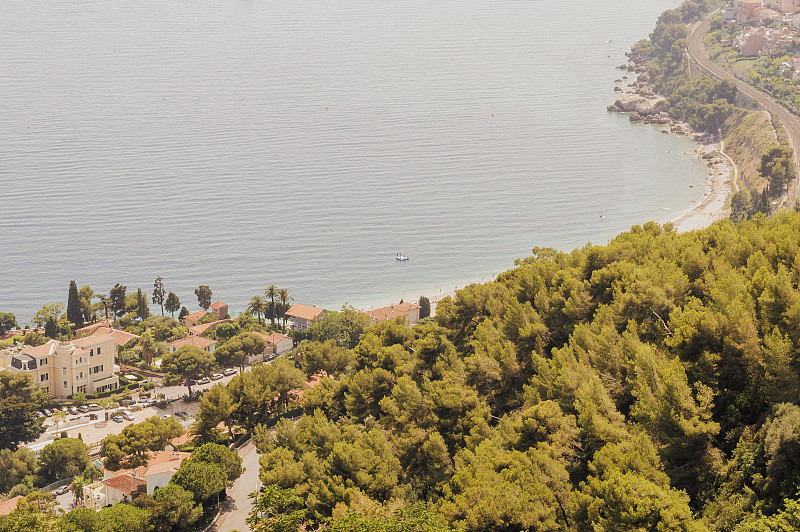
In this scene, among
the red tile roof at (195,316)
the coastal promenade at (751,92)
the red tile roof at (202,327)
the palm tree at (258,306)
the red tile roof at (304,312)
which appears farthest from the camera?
the coastal promenade at (751,92)

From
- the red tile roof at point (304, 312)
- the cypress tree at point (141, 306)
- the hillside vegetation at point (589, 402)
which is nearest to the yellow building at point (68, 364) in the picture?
the cypress tree at point (141, 306)

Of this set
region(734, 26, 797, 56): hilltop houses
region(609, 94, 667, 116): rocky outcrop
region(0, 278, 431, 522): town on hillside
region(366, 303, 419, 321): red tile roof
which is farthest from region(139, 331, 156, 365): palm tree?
region(734, 26, 797, 56): hilltop houses

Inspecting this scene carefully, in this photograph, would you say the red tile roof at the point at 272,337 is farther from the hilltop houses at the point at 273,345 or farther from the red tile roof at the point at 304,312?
the red tile roof at the point at 304,312

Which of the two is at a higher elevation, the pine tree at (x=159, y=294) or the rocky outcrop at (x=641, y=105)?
the rocky outcrop at (x=641, y=105)

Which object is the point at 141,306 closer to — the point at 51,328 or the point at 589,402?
the point at 51,328

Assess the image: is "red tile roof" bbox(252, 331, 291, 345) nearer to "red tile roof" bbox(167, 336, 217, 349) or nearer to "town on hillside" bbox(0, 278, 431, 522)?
"town on hillside" bbox(0, 278, 431, 522)

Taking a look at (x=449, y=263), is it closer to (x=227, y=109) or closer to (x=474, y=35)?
(x=227, y=109)
